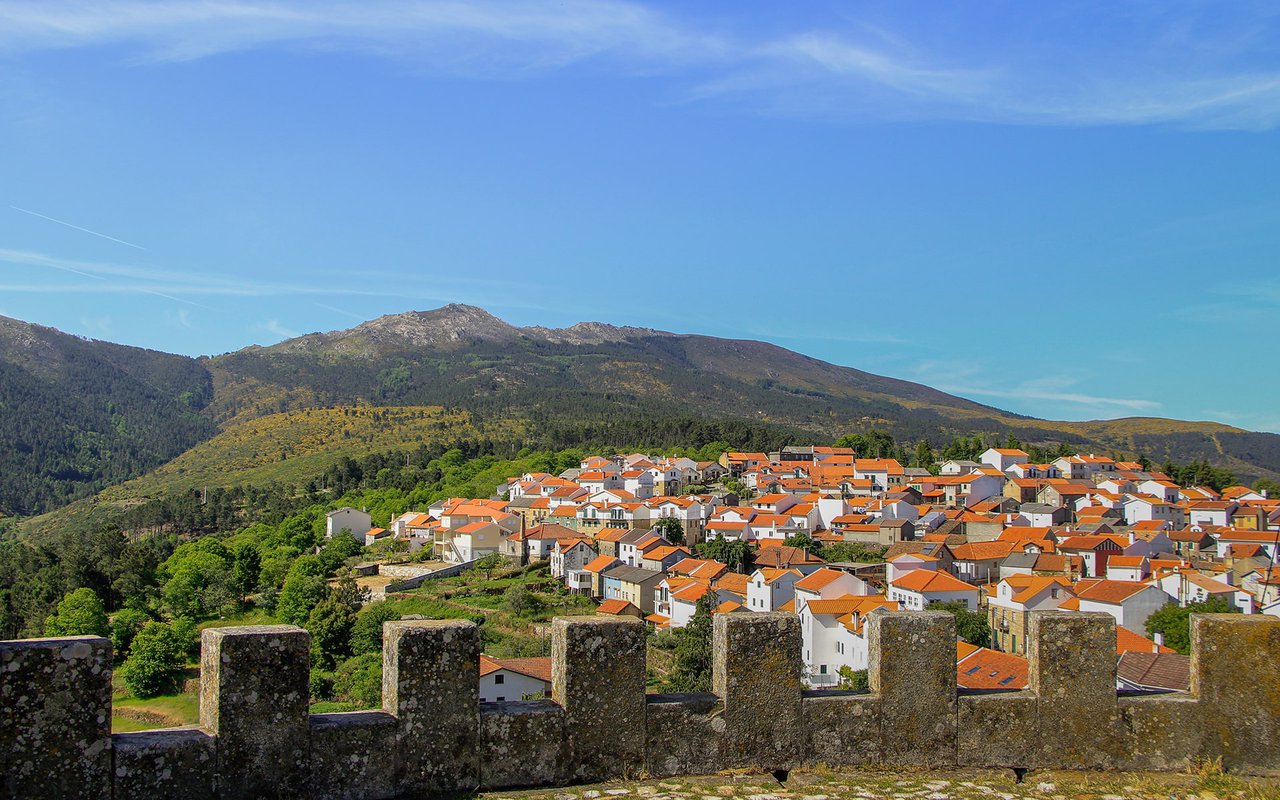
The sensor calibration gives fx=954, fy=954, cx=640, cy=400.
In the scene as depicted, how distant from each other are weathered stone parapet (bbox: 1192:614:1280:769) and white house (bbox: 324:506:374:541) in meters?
95.2

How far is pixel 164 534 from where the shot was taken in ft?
348

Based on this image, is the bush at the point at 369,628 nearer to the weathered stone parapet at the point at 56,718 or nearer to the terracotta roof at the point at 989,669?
the terracotta roof at the point at 989,669

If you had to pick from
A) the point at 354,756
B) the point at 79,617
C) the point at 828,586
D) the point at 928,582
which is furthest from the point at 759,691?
the point at 79,617

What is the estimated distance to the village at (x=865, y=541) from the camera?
185ft

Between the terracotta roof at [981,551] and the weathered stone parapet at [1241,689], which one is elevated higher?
the weathered stone parapet at [1241,689]

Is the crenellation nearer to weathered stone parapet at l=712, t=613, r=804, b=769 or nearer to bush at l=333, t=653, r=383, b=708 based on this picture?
weathered stone parapet at l=712, t=613, r=804, b=769

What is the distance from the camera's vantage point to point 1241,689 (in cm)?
790

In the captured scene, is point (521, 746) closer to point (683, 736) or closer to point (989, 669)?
point (683, 736)

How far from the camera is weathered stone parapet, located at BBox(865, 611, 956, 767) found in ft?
24.8

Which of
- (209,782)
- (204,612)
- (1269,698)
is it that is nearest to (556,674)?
(209,782)

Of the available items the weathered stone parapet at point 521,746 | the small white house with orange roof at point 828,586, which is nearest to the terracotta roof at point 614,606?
the small white house with orange roof at point 828,586

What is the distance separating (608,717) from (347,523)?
320 feet

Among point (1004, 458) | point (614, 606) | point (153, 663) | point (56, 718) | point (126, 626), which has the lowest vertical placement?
point (126, 626)

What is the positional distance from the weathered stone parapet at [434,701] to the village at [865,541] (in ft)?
68.5
